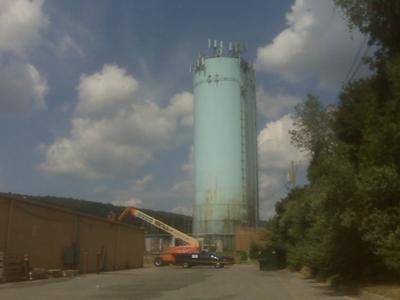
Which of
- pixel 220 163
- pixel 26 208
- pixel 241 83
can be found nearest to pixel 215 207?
pixel 220 163

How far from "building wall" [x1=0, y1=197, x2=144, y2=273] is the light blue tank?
21599mm

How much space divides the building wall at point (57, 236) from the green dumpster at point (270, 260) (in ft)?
45.0

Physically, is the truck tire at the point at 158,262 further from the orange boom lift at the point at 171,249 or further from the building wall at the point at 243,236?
the building wall at the point at 243,236

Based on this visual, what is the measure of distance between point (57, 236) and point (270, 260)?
1938 centimetres

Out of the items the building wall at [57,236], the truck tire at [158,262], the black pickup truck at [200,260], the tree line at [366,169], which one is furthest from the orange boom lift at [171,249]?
the tree line at [366,169]

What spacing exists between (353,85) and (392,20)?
4.15m

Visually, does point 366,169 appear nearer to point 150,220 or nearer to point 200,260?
point 200,260

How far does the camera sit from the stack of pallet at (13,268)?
33322mm

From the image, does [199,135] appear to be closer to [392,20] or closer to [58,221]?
[58,221]

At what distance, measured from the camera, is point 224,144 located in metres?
78.5

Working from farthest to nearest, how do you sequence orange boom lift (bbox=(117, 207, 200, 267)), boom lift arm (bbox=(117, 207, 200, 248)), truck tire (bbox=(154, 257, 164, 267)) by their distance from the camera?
boom lift arm (bbox=(117, 207, 200, 248))
truck tire (bbox=(154, 257, 164, 267))
orange boom lift (bbox=(117, 207, 200, 267))

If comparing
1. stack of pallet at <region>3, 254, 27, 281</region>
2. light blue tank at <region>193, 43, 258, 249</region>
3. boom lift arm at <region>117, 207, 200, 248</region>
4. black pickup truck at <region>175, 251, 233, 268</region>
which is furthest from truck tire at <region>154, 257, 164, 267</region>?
stack of pallet at <region>3, 254, 27, 281</region>

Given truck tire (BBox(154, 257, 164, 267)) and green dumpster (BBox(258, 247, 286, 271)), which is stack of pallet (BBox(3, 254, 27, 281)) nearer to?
green dumpster (BBox(258, 247, 286, 271))

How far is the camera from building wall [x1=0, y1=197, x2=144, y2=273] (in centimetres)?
3503
